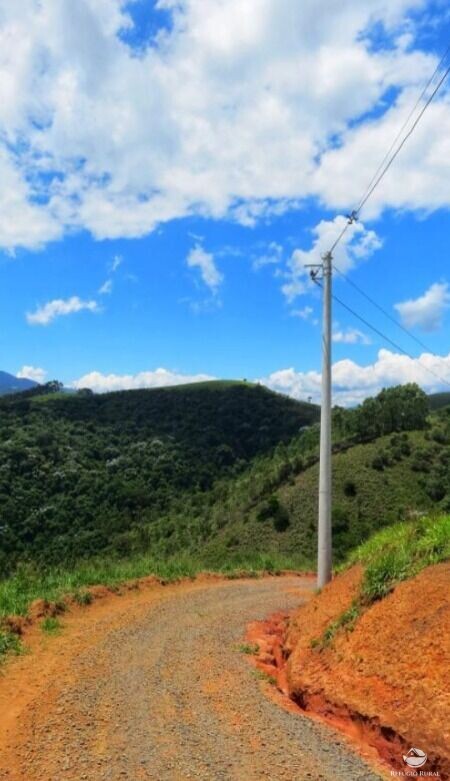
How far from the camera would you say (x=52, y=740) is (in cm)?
603

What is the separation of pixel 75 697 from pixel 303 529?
40865mm

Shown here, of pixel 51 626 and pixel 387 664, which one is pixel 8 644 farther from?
pixel 387 664

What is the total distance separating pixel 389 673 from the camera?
22.0 feet

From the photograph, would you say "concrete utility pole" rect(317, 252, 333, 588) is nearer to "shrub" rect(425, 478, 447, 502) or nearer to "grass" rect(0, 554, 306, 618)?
"grass" rect(0, 554, 306, 618)

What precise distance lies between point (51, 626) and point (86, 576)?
4.70m

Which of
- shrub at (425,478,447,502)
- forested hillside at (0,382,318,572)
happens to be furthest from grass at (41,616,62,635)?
shrub at (425,478,447,502)

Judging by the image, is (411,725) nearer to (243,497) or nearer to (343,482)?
(343,482)

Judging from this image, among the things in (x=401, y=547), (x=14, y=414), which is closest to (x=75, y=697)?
(x=401, y=547)

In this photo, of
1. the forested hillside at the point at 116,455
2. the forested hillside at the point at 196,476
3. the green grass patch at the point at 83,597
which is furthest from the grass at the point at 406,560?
the forested hillside at the point at 116,455

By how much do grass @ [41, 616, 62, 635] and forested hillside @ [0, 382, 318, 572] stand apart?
1036 inches

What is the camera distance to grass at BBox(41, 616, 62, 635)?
413 inches

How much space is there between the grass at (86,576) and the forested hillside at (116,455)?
65.3 ft

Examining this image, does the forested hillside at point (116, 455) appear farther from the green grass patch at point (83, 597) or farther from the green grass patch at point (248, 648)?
the green grass patch at point (248, 648)

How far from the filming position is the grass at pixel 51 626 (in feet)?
34.4
